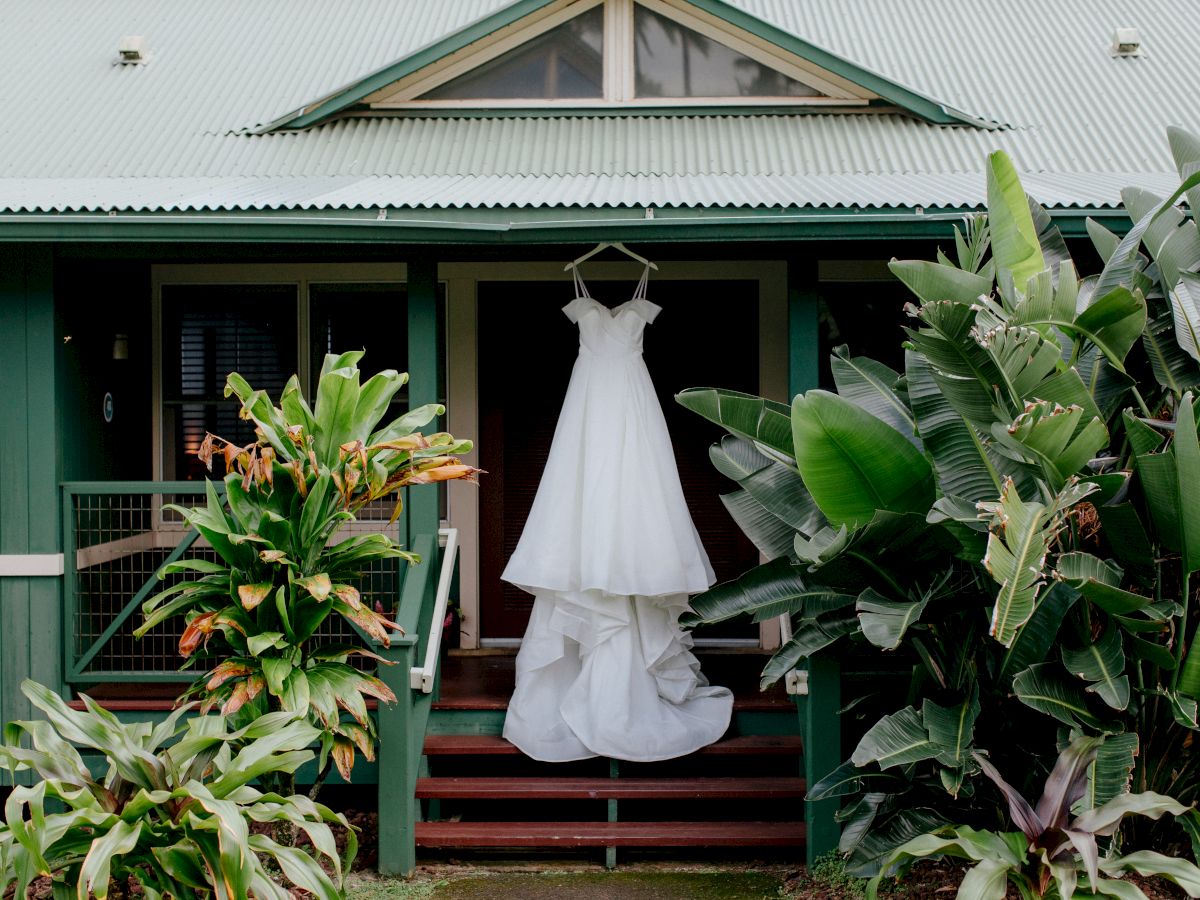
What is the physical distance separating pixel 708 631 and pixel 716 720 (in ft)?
5.79

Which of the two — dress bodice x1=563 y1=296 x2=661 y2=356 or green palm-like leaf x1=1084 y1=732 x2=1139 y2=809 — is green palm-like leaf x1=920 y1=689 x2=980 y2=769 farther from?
dress bodice x1=563 y1=296 x2=661 y2=356

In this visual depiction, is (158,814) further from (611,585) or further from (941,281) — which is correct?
(941,281)

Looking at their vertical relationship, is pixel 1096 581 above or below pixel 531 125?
below

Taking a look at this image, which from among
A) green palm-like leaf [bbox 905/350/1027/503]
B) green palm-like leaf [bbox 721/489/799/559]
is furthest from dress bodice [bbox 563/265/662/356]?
green palm-like leaf [bbox 905/350/1027/503]

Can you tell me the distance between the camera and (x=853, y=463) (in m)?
4.46

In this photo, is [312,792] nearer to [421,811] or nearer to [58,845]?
[421,811]

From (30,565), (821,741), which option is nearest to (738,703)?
(821,741)

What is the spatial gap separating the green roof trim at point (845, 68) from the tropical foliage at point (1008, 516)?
9.60ft

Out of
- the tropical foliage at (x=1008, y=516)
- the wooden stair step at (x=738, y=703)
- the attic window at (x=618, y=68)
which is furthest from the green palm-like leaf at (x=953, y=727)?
the attic window at (x=618, y=68)

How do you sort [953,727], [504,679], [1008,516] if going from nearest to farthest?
[1008,516], [953,727], [504,679]

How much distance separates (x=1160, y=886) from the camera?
4.47 metres

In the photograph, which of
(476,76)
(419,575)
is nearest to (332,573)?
(419,575)

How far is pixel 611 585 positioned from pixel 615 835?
1.22 metres

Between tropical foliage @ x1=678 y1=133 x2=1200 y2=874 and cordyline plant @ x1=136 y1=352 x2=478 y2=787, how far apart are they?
1.53 m
